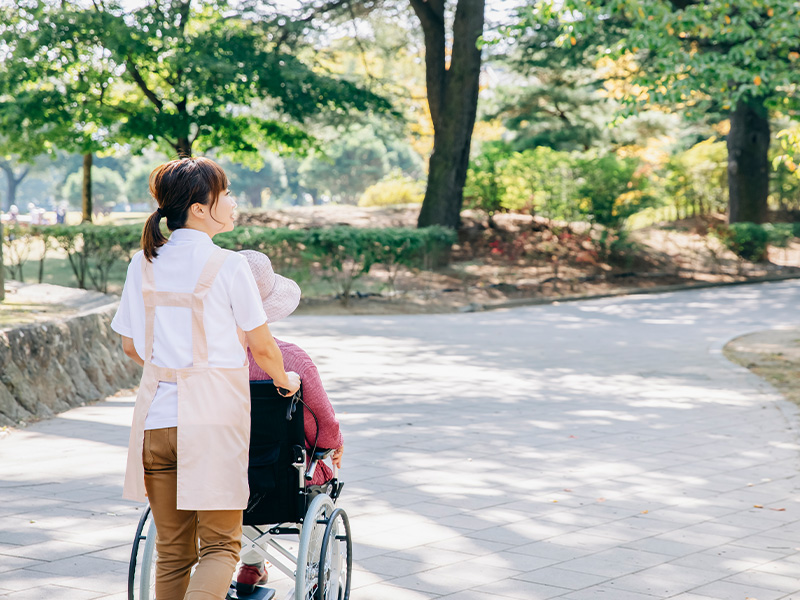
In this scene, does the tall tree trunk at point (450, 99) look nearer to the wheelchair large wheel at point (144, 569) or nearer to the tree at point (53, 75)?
the tree at point (53, 75)

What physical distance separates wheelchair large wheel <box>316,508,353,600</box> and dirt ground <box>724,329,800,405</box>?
632 cm

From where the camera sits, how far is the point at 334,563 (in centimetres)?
348

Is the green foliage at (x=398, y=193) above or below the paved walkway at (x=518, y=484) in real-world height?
above

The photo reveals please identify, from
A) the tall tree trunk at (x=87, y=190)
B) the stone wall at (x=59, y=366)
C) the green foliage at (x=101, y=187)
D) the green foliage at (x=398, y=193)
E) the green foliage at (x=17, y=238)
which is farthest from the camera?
the green foliage at (x=101, y=187)

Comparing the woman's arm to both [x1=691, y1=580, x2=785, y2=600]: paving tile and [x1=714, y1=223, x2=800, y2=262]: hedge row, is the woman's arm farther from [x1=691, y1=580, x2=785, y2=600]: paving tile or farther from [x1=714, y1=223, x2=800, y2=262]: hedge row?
[x1=714, y1=223, x2=800, y2=262]: hedge row

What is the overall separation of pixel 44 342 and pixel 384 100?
571 inches

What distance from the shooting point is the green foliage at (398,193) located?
107 feet

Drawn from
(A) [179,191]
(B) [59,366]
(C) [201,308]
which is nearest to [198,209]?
(A) [179,191]

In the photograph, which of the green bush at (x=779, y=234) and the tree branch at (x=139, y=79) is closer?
the tree branch at (x=139, y=79)

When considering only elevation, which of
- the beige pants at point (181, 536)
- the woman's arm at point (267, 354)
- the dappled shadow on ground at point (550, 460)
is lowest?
the dappled shadow on ground at point (550, 460)

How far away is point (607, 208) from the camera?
21297mm

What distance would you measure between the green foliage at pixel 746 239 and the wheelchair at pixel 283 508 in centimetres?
2233

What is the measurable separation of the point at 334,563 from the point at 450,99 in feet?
59.9

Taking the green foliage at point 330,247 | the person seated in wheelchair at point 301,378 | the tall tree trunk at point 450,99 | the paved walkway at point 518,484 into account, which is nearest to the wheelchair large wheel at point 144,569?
the person seated in wheelchair at point 301,378
